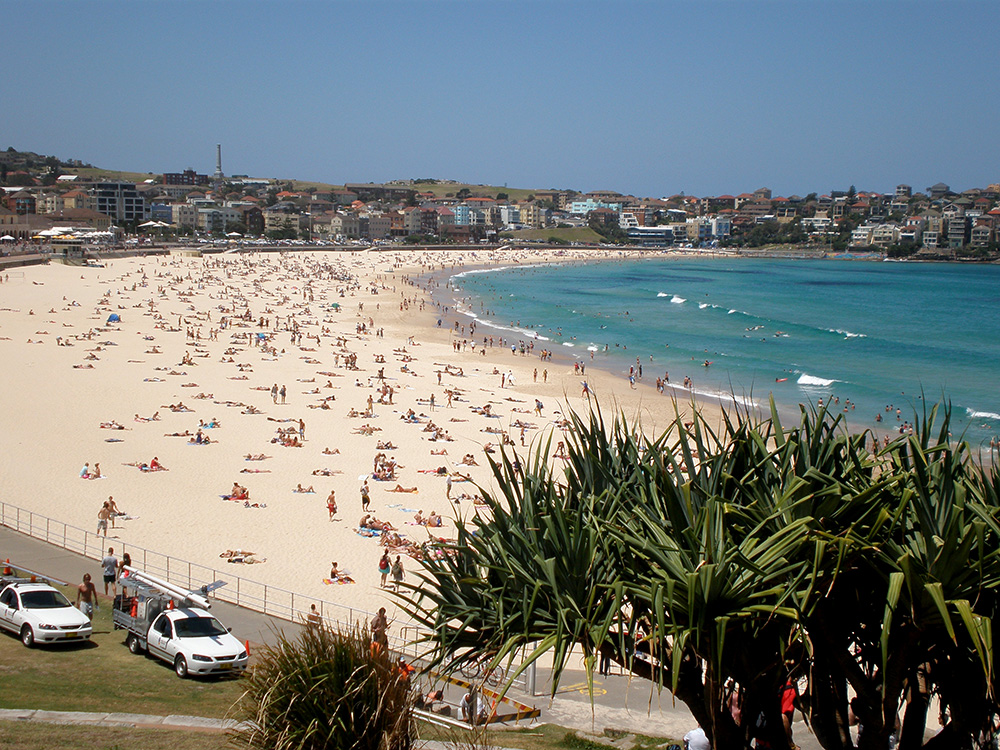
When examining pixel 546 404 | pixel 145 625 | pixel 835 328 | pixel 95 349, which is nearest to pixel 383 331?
pixel 95 349

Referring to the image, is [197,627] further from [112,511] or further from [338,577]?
[112,511]

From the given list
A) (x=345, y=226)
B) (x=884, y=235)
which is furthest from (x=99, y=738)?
(x=884, y=235)

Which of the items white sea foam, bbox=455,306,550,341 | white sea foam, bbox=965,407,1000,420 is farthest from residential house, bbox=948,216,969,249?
white sea foam, bbox=965,407,1000,420

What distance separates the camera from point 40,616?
9.34m

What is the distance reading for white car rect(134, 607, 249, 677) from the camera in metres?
8.78

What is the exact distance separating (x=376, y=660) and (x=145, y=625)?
17.6ft

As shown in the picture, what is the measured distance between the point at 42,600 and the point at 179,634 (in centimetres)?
175

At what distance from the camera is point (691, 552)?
533 cm

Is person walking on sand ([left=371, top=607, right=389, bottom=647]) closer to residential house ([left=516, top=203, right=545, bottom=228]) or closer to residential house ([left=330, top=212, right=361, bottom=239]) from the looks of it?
residential house ([left=330, top=212, right=361, bottom=239])

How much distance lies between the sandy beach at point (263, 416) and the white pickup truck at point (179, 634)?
297 centimetres

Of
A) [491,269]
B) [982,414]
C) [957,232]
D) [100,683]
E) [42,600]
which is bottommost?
[982,414]

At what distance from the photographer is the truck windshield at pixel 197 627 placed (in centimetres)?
905

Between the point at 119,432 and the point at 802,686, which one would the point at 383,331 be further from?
the point at 802,686

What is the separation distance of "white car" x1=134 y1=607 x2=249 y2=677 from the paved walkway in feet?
1.18
